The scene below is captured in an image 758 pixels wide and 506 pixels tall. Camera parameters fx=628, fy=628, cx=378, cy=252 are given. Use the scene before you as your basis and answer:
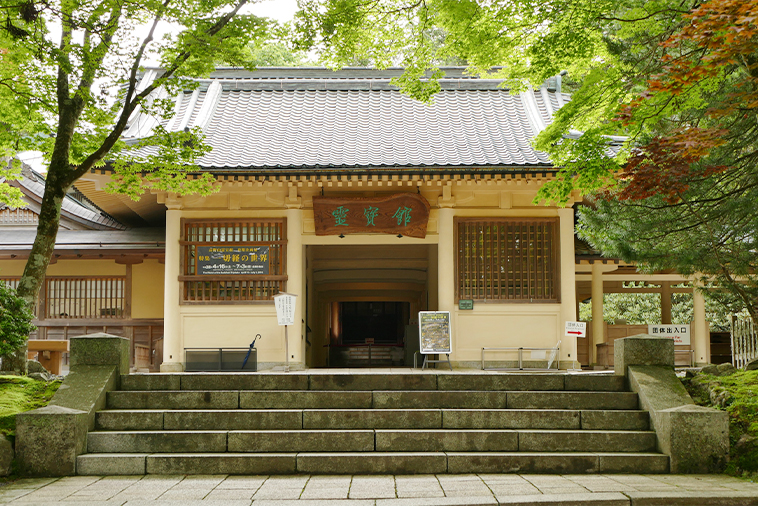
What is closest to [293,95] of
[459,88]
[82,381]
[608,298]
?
[459,88]

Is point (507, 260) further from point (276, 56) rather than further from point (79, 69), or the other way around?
point (276, 56)

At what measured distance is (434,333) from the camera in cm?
1085

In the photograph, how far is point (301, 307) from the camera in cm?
1170

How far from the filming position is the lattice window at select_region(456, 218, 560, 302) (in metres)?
11.5

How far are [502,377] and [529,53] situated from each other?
3709 mm

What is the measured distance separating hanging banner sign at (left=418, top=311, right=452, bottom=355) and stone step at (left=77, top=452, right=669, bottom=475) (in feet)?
15.8

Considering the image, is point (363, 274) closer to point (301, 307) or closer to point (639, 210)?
point (301, 307)

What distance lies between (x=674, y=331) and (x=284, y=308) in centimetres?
885

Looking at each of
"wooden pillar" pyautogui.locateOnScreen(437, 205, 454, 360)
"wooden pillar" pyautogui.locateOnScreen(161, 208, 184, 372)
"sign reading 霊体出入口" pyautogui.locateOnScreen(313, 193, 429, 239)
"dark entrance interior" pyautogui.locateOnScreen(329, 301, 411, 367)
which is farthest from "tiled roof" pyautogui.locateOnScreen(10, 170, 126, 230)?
"dark entrance interior" pyautogui.locateOnScreen(329, 301, 411, 367)

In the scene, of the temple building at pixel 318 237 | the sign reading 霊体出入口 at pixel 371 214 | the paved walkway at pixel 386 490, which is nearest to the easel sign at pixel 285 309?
the temple building at pixel 318 237

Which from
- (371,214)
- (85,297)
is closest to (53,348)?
(85,297)

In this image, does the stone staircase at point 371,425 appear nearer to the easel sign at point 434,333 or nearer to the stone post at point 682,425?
the stone post at point 682,425

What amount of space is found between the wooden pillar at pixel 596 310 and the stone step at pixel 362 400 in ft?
23.4

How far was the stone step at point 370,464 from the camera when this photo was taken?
5.84m
